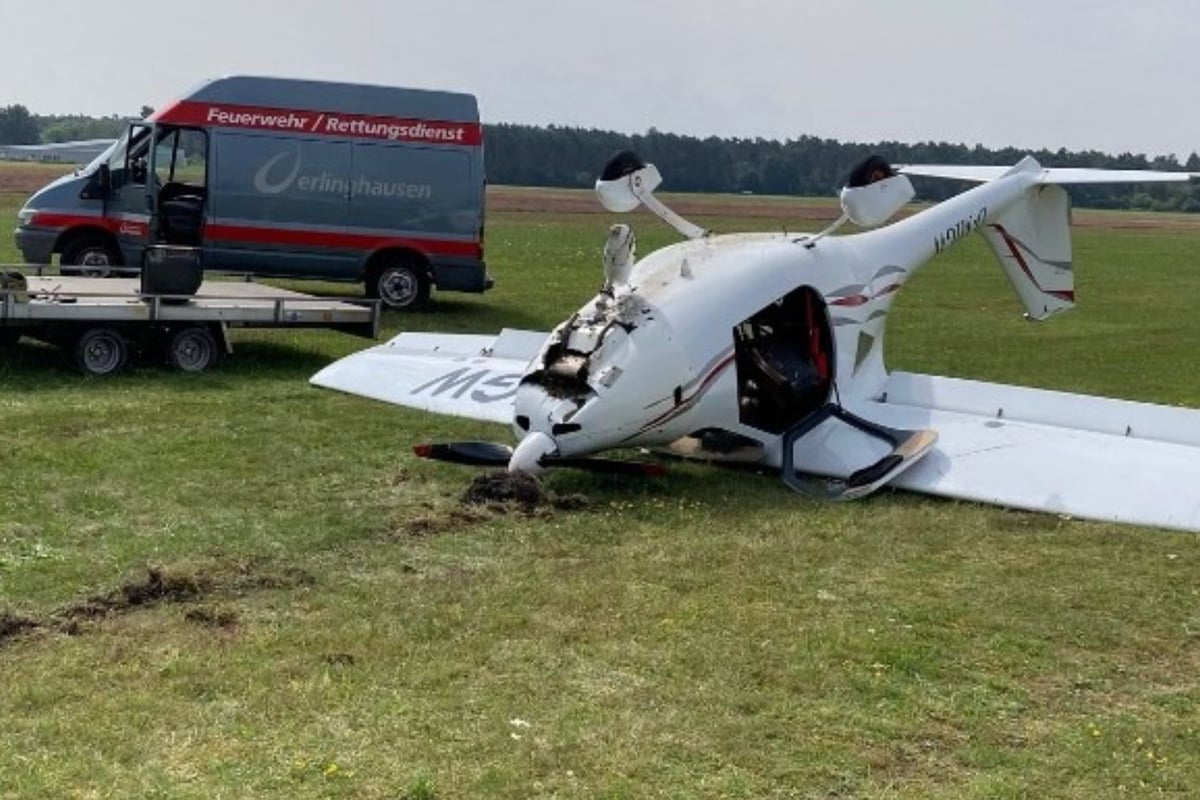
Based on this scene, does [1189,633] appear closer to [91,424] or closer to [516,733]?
[516,733]

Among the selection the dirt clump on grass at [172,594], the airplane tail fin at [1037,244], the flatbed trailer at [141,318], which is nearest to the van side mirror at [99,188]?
the flatbed trailer at [141,318]

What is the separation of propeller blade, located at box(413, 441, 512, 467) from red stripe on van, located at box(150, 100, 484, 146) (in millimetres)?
11045

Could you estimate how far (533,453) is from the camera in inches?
383

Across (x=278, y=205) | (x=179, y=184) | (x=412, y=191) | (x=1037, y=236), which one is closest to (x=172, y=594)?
(x=1037, y=236)

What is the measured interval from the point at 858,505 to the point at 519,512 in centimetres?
238

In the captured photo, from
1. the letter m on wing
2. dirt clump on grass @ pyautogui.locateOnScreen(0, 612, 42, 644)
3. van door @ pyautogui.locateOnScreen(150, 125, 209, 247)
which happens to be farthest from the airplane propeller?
van door @ pyautogui.locateOnScreen(150, 125, 209, 247)

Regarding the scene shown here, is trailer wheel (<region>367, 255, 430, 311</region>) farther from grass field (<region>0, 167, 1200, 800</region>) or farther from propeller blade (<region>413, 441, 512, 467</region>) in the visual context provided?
propeller blade (<region>413, 441, 512, 467</region>)

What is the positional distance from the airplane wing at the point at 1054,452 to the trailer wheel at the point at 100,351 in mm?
7126

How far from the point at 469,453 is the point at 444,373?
3.13 m

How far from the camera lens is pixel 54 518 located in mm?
8609

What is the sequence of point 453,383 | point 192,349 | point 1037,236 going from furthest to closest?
point 1037,236
point 192,349
point 453,383

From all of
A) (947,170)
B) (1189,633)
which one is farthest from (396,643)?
(947,170)

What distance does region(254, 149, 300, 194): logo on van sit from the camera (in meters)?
19.9

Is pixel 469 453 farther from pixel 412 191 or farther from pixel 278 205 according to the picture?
pixel 412 191
